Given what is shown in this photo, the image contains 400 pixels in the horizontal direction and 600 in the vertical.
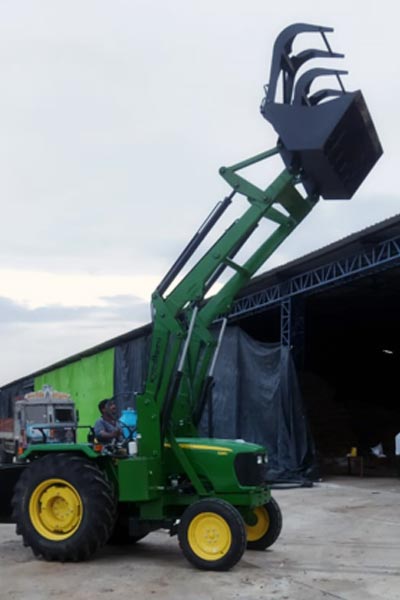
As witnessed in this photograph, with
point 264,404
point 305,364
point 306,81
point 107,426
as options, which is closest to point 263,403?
point 264,404

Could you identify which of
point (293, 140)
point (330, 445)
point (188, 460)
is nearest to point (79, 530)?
point (188, 460)

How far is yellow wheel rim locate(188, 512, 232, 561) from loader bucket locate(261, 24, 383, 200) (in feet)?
12.6

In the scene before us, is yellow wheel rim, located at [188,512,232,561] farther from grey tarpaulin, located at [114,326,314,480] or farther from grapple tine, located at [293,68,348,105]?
grey tarpaulin, located at [114,326,314,480]

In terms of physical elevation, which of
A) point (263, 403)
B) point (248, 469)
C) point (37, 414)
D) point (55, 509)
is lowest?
point (55, 509)

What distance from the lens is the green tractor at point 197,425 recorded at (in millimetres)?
8656

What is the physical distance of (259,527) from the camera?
9680mm

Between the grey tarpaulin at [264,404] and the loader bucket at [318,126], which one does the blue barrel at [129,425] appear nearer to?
the loader bucket at [318,126]

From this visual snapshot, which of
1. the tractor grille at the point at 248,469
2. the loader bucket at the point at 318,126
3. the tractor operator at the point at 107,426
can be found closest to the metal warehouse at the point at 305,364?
the tractor operator at the point at 107,426

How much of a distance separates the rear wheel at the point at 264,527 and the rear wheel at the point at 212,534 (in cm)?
130

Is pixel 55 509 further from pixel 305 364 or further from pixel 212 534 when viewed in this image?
pixel 305 364

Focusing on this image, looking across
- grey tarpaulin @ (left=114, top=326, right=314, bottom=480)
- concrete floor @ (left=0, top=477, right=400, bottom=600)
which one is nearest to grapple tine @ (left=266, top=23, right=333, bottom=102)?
concrete floor @ (left=0, top=477, right=400, bottom=600)

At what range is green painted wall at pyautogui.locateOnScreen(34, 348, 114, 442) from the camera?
28281 millimetres

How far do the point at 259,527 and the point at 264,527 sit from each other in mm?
58

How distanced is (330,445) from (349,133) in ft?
64.7
